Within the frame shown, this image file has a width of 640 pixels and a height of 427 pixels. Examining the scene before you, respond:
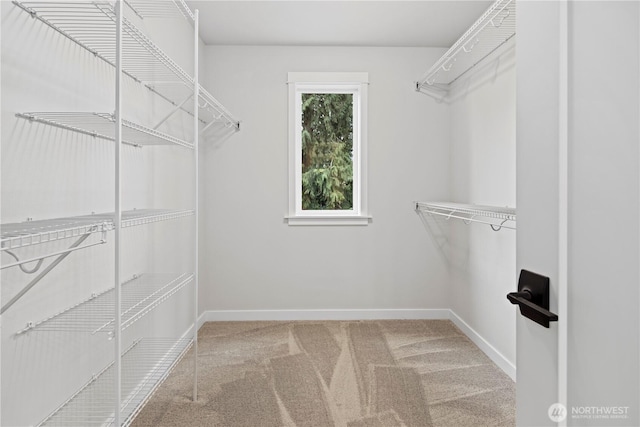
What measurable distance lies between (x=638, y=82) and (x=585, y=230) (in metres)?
0.23

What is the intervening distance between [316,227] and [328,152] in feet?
2.34

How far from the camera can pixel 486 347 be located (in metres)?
2.97

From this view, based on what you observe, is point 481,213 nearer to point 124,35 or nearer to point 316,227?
point 316,227

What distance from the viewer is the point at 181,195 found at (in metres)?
3.05

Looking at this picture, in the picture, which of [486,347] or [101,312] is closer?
[101,312]

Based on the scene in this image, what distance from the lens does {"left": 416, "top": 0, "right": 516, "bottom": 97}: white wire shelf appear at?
2.24m

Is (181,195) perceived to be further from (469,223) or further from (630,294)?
(630,294)

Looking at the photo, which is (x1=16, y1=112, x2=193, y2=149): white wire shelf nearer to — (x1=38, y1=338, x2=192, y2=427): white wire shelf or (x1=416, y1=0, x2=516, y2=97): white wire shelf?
(x1=38, y1=338, x2=192, y2=427): white wire shelf

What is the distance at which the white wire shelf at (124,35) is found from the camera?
137 centimetres

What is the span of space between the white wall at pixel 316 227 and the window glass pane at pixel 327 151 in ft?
0.80

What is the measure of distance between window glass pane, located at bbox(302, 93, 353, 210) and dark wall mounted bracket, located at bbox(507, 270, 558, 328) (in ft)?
10.2

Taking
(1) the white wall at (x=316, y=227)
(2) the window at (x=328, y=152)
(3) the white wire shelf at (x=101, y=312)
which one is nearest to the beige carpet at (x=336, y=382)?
(1) the white wall at (x=316, y=227)

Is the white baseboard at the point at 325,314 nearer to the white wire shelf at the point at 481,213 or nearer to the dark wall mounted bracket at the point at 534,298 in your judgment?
the white wire shelf at the point at 481,213

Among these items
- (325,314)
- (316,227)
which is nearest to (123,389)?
(325,314)
